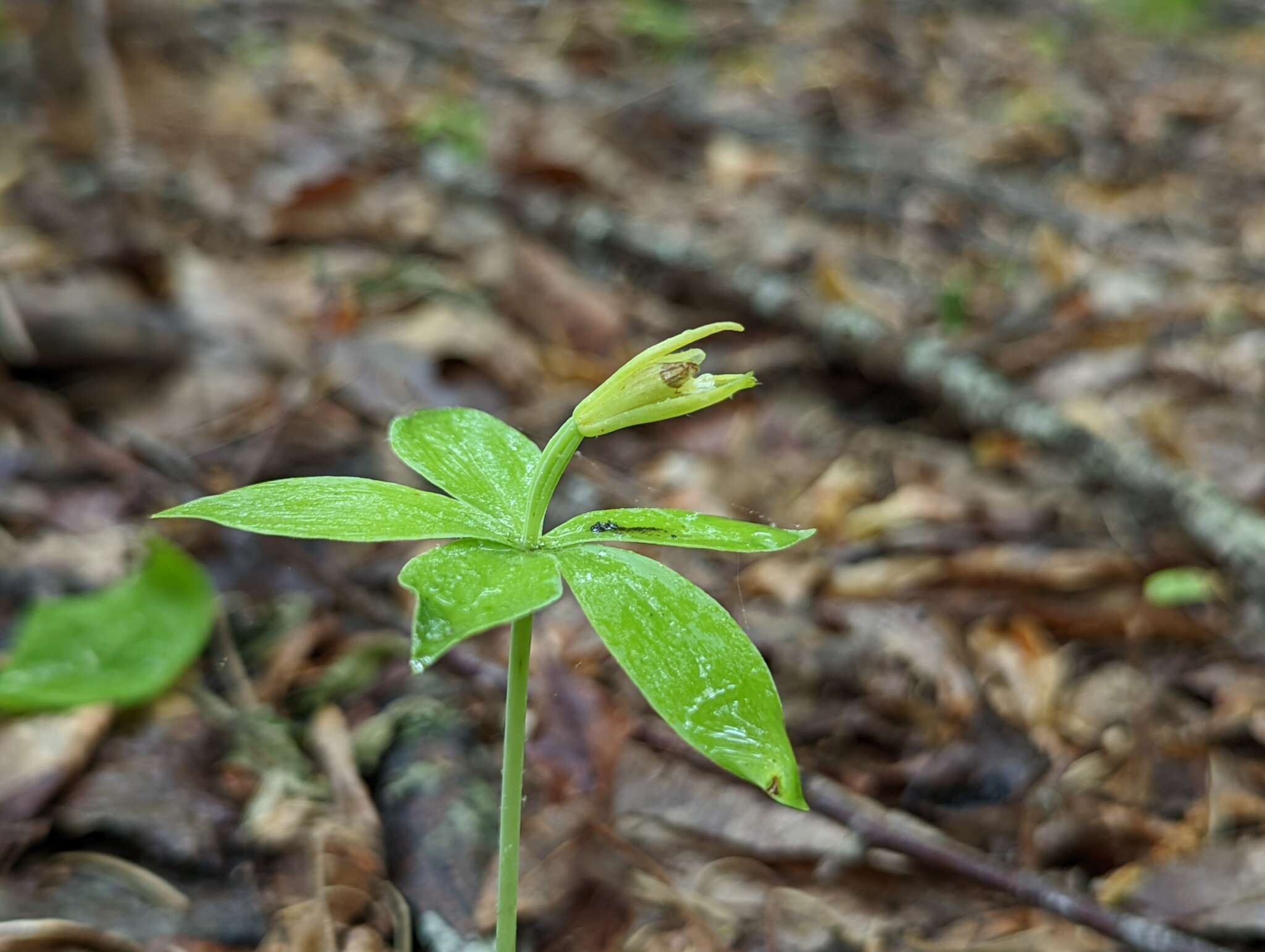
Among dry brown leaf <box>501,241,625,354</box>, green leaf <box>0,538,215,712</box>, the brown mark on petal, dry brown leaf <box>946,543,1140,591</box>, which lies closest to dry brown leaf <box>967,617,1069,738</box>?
dry brown leaf <box>946,543,1140,591</box>

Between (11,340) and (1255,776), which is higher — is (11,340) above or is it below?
above

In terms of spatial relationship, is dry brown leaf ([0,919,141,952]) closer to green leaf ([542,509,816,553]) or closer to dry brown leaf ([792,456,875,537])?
green leaf ([542,509,816,553])

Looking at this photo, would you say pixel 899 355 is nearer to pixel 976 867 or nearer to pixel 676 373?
pixel 976 867

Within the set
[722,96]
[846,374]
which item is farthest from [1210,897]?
[722,96]

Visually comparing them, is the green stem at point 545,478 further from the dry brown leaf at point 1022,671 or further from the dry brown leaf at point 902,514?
the dry brown leaf at point 902,514

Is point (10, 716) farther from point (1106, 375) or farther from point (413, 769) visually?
point (1106, 375)
